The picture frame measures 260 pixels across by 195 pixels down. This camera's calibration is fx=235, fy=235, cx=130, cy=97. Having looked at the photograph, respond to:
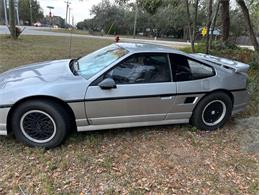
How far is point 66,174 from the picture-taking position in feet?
8.81

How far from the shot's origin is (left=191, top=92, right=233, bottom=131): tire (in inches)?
144

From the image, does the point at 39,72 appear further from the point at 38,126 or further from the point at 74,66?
the point at 38,126

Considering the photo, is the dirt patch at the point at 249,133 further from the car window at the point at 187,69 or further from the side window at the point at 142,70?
the side window at the point at 142,70

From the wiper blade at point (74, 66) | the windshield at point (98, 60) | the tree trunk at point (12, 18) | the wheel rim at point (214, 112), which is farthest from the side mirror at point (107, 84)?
the tree trunk at point (12, 18)

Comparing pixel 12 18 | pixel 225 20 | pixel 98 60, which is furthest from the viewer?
pixel 12 18

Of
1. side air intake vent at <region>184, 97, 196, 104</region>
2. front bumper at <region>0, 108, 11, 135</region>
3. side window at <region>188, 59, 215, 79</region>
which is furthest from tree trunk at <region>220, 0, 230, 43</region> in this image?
front bumper at <region>0, 108, 11, 135</region>

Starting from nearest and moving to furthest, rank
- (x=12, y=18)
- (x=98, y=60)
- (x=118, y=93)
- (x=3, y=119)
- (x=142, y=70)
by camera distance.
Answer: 1. (x=3, y=119)
2. (x=118, y=93)
3. (x=142, y=70)
4. (x=98, y=60)
5. (x=12, y=18)

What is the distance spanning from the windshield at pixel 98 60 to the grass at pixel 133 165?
0.93 meters

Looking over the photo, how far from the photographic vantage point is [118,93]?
3133mm

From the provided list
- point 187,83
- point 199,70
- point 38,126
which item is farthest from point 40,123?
point 199,70

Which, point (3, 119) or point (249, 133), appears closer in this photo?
point (3, 119)

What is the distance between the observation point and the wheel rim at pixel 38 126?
296cm

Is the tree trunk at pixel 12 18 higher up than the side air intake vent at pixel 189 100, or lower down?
Result: higher up

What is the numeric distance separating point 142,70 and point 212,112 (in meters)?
1.38
